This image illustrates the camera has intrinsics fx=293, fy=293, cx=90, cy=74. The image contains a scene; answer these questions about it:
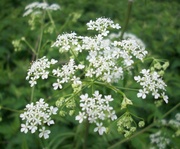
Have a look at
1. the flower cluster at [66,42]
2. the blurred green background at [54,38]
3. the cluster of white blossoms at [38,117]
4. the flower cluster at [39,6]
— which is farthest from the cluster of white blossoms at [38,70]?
the flower cluster at [39,6]

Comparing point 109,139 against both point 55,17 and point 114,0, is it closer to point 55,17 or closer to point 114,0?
point 55,17

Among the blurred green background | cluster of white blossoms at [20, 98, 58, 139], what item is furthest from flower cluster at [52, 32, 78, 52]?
the blurred green background

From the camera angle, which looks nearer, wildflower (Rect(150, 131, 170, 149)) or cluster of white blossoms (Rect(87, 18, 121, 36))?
cluster of white blossoms (Rect(87, 18, 121, 36))

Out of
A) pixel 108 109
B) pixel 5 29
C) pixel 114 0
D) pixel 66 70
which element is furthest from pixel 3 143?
pixel 114 0

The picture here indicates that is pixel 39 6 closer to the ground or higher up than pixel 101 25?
closer to the ground

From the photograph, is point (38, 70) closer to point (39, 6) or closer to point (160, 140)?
point (39, 6)

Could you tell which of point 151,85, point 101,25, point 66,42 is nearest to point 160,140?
point 151,85

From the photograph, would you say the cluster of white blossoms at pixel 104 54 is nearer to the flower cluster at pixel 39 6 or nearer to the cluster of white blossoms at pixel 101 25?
the cluster of white blossoms at pixel 101 25

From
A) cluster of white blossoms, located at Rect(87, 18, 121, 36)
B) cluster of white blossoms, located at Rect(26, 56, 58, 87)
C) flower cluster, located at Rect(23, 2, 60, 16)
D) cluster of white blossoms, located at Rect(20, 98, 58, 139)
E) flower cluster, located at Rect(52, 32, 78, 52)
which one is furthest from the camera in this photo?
flower cluster, located at Rect(23, 2, 60, 16)

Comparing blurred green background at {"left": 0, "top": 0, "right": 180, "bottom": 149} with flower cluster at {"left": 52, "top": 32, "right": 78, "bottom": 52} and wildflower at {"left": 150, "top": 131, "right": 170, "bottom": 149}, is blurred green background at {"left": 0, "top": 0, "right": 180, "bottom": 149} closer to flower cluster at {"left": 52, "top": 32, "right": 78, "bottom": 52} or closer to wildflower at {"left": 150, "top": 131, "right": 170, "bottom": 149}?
wildflower at {"left": 150, "top": 131, "right": 170, "bottom": 149}
